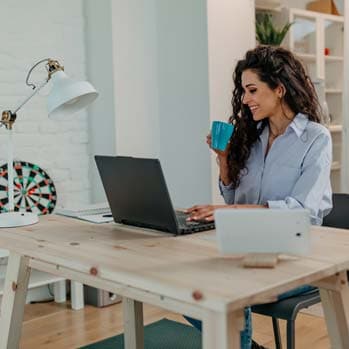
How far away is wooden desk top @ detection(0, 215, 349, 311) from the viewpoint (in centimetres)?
105

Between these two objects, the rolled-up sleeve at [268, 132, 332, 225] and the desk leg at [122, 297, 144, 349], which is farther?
the desk leg at [122, 297, 144, 349]

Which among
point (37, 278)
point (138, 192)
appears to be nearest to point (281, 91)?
point (138, 192)

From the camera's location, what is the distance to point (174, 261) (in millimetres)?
1249

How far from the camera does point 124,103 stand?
322 centimetres

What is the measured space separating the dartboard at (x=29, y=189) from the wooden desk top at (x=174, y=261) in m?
1.24

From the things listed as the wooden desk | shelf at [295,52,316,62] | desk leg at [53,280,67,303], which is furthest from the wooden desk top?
shelf at [295,52,316,62]

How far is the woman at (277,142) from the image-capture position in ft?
5.98

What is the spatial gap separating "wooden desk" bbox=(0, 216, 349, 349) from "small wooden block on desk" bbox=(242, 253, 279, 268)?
18 mm

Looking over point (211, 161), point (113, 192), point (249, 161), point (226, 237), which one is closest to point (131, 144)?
point (211, 161)

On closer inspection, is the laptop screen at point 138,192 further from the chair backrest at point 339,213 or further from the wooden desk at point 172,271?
the chair backrest at point 339,213

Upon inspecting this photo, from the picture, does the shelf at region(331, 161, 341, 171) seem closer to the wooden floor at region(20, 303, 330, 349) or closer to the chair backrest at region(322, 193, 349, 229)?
the wooden floor at region(20, 303, 330, 349)

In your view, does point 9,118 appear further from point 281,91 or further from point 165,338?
point 165,338

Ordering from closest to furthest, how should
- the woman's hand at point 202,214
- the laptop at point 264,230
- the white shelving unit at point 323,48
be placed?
the laptop at point 264,230 → the woman's hand at point 202,214 → the white shelving unit at point 323,48

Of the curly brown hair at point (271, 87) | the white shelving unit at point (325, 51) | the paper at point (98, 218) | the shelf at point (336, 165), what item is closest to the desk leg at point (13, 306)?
the paper at point (98, 218)
